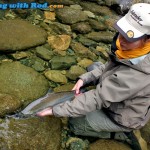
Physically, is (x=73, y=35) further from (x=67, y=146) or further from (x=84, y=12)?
(x=67, y=146)

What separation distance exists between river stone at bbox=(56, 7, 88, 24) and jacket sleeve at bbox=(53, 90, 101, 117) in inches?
103

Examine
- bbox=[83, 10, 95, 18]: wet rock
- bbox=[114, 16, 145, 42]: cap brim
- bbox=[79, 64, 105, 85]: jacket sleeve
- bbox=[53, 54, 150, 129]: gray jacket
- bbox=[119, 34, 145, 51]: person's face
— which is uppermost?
bbox=[114, 16, 145, 42]: cap brim

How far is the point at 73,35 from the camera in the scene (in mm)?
5004

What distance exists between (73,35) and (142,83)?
2578 mm

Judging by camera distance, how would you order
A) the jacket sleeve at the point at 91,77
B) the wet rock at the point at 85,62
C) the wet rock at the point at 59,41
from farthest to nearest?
1. the wet rock at the point at 59,41
2. the wet rock at the point at 85,62
3. the jacket sleeve at the point at 91,77

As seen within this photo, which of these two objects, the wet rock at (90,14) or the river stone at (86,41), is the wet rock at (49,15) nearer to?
the river stone at (86,41)

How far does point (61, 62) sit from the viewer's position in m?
4.20

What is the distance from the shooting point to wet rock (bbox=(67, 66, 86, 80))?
410 cm

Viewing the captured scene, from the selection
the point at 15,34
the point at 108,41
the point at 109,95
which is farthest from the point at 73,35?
the point at 109,95

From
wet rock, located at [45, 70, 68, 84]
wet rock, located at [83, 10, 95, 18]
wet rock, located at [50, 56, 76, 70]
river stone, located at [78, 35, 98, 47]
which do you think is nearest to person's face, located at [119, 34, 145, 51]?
wet rock, located at [45, 70, 68, 84]

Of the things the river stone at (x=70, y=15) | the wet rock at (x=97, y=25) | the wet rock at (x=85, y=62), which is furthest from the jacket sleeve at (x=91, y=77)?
the wet rock at (x=97, y=25)

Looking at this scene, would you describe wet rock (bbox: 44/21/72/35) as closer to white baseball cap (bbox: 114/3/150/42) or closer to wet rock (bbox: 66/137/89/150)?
wet rock (bbox: 66/137/89/150)

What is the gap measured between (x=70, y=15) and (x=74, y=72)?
1.56 meters

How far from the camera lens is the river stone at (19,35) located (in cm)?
414
